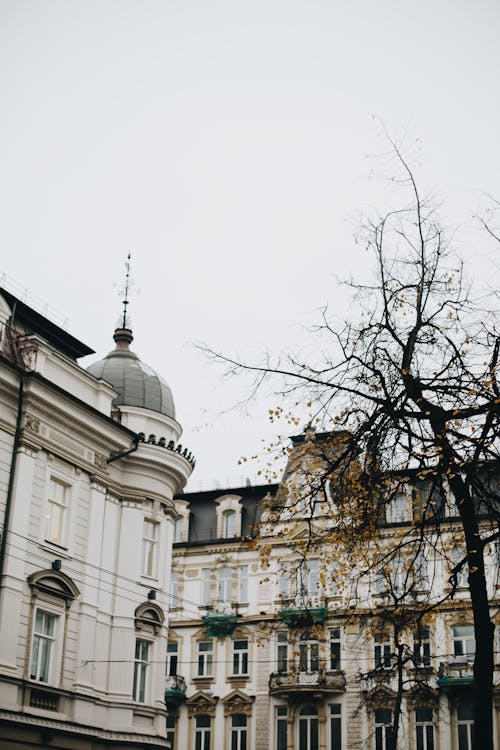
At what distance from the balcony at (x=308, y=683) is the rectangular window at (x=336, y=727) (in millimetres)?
924

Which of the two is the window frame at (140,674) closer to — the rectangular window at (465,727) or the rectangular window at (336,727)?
the rectangular window at (336,727)

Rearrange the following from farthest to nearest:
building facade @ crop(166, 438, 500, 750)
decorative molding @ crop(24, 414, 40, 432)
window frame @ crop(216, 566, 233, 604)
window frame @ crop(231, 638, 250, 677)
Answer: window frame @ crop(216, 566, 233, 604) < window frame @ crop(231, 638, 250, 677) < building facade @ crop(166, 438, 500, 750) < decorative molding @ crop(24, 414, 40, 432)

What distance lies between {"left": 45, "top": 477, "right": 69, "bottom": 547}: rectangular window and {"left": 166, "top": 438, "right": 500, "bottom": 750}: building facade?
1504 centimetres

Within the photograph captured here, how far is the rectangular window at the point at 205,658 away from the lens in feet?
154

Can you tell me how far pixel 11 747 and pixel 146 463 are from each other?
1068 cm

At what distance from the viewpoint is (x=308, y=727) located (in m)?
44.2

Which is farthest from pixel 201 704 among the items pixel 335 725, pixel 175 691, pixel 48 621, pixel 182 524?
pixel 48 621

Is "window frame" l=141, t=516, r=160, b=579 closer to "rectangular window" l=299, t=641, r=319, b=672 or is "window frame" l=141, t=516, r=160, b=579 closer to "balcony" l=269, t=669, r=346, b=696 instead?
"balcony" l=269, t=669, r=346, b=696

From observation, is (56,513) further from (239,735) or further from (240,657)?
(239,735)

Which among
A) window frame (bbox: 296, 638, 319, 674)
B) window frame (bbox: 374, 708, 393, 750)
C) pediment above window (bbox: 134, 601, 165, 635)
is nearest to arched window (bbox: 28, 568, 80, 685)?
pediment above window (bbox: 134, 601, 165, 635)

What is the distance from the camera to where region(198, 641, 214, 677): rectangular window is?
4706 cm

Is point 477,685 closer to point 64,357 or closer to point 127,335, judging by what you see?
point 64,357

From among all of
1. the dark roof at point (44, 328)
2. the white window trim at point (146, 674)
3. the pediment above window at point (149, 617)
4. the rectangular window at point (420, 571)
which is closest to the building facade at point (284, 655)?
the rectangular window at point (420, 571)

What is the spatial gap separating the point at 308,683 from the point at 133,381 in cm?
1873
